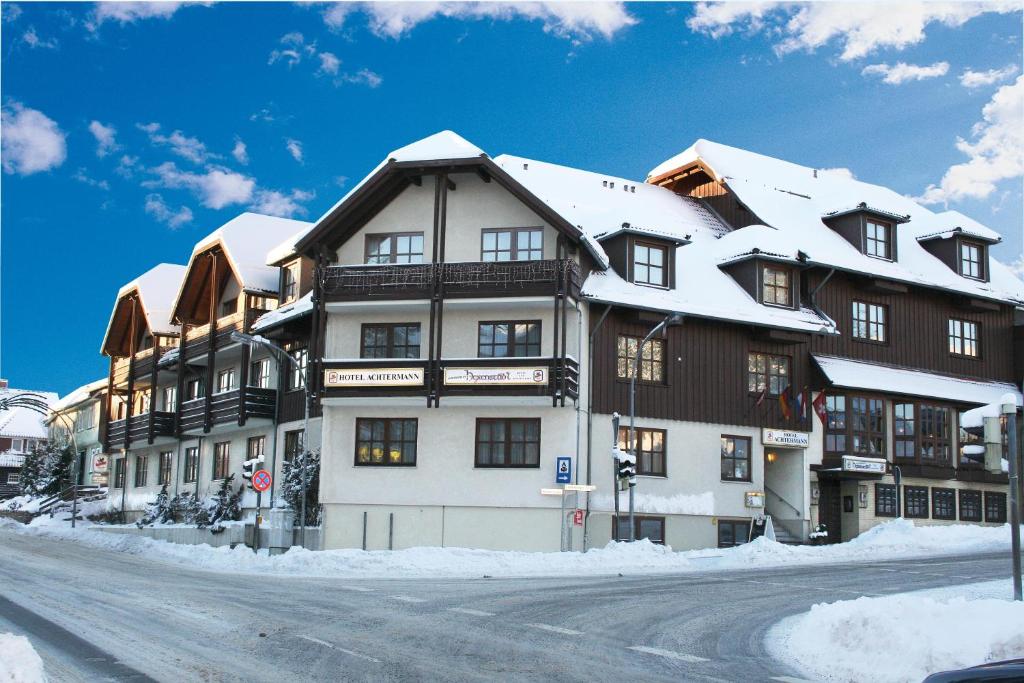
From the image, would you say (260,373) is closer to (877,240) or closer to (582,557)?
(582,557)

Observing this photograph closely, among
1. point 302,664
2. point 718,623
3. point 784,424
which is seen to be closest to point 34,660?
point 302,664

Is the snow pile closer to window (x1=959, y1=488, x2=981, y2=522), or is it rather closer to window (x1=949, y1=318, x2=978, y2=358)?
window (x1=959, y1=488, x2=981, y2=522)

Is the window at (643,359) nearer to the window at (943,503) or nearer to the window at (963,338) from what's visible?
the window at (943,503)

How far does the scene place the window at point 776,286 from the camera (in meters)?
39.3

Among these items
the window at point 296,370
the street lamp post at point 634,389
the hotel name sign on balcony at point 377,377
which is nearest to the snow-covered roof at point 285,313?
the window at point 296,370

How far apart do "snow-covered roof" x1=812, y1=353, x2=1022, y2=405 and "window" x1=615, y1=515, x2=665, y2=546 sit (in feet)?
27.2

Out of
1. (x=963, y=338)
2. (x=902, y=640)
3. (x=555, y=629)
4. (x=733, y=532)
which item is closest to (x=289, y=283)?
(x=733, y=532)

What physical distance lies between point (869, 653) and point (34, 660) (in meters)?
9.75

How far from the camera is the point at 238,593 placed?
22.3 metres

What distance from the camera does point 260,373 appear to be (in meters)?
43.3

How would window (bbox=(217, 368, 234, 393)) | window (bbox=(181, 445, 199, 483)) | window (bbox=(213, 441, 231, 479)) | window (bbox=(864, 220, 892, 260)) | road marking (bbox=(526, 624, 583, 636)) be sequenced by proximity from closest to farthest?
road marking (bbox=(526, 624, 583, 636))
window (bbox=(864, 220, 892, 260))
window (bbox=(213, 441, 231, 479))
window (bbox=(217, 368, 234, 393))
window (bbox=(181, 445, 199, 483))

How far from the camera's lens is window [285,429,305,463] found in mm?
39094

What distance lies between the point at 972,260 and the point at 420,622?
34.5m

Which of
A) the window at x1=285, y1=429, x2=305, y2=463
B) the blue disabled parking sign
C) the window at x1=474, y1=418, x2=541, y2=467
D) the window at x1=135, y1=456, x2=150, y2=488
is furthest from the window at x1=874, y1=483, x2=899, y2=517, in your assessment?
the window at x1=135, y1=456, x2=150, y2=488
